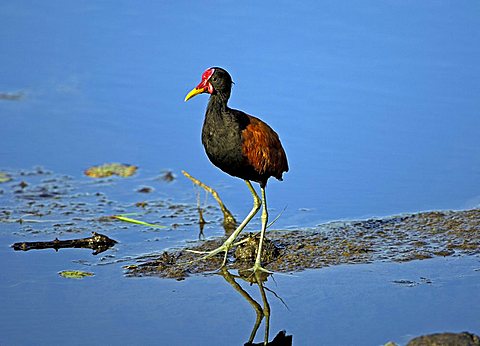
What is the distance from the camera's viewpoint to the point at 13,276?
24.4 feet

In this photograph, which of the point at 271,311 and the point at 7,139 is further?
the point at 7,139

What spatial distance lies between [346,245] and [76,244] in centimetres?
208

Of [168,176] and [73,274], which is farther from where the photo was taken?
[168,176]

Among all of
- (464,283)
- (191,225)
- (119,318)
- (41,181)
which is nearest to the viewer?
(119,318)

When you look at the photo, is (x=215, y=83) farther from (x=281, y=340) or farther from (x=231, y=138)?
(x=281, y=340)

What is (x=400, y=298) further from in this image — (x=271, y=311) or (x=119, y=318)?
(x=119, y=318)

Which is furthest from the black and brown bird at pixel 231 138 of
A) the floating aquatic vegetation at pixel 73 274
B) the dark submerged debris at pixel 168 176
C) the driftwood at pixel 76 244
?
the dark submerged debris at pixel 168 176

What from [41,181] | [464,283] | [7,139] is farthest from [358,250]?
[7,139]

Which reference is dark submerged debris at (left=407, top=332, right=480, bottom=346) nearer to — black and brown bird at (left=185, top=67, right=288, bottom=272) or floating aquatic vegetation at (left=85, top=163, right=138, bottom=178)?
black and brown bird at (left=185, top=67, right=288, bottom=272)

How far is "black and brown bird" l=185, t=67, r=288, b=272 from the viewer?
724cm

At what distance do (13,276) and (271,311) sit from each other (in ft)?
6.27

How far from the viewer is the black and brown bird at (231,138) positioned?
724 centimetres

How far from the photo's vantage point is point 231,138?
7234 mm

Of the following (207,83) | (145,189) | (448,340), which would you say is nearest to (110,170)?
(145,189)
